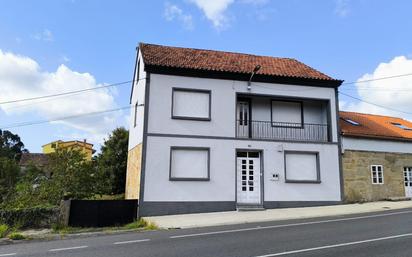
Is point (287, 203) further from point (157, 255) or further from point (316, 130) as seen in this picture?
point (157, 255)

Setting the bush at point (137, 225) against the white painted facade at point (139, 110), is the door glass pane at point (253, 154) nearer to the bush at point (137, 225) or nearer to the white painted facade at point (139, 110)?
the white painted facade at point (139, 110)

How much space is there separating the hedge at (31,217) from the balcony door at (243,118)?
9024mm

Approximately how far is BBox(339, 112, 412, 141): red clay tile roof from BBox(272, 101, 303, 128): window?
2379mm

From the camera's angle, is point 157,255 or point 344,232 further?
point 344,232

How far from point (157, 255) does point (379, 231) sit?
594cm

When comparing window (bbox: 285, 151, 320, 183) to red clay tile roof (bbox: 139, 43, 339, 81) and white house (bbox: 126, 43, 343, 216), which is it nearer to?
white house (bbox: 126, 43, 343, 216)

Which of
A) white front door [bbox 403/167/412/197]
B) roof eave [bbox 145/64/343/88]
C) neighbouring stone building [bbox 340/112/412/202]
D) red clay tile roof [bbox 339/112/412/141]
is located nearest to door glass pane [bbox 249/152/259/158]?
roof eave [bbox 145/64/343/88]

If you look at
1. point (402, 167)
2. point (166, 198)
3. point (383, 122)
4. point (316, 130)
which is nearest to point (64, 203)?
point (166, 198)

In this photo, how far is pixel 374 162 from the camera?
18.4 meters

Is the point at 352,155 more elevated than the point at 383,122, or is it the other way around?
the point at 383,122

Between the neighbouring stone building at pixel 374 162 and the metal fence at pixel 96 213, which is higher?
the neighbouring stone building at pixel 374 162

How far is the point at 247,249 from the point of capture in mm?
7207

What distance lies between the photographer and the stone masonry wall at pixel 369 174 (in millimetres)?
17406

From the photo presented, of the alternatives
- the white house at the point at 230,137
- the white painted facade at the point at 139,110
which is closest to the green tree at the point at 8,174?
the white house at the point at 230,137
